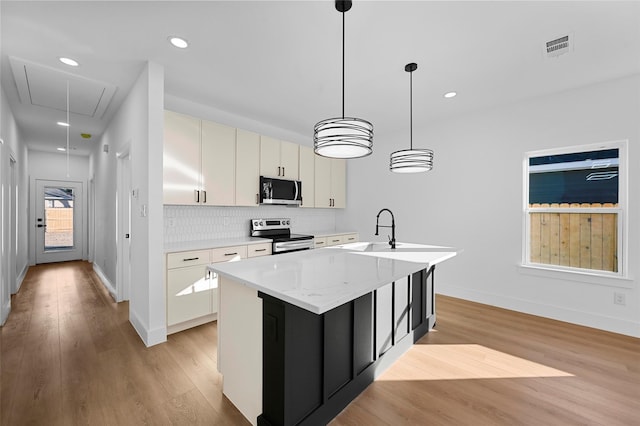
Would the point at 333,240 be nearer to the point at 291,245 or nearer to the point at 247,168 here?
the point at 291,245

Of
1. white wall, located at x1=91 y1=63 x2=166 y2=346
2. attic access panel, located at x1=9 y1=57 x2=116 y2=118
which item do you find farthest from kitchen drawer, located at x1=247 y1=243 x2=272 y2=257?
attic access panel, located at x1=9 y1=57 x2=116 y2=118

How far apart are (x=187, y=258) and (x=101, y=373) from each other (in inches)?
43.9

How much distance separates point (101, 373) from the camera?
2.15 m

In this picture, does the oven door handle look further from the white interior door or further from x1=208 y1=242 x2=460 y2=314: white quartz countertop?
the white interior door

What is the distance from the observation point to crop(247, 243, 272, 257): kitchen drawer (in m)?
3.48

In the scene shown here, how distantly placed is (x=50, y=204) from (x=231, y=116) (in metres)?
5.67

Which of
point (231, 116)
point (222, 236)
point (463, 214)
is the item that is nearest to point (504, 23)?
point (463, 214)

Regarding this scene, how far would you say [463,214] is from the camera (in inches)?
A: 158

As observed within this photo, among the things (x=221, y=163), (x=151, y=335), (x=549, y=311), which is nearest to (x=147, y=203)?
(x=221, y=163)

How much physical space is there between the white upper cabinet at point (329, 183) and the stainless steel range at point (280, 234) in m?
0.77

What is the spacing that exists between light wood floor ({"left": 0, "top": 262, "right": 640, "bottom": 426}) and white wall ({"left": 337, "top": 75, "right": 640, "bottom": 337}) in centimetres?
36

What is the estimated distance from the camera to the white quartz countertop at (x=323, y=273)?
4.18ft

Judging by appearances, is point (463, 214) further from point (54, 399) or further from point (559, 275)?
point (54, 399)

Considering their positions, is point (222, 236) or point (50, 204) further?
point (50, 204)
